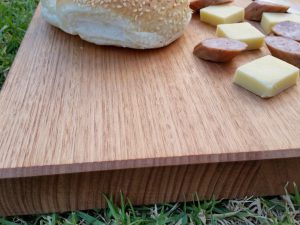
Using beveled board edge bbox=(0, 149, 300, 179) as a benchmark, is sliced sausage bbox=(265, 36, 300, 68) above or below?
above

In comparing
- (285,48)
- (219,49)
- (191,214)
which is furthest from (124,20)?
(191,214)

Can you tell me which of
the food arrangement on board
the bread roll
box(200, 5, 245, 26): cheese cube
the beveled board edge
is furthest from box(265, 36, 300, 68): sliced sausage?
the beveled board edge

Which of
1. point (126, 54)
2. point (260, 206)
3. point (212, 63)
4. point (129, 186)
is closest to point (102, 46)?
point (126, 54)

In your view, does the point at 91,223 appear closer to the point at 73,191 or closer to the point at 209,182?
the point at 73,191

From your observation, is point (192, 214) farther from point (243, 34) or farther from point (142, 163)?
point (243, 34)

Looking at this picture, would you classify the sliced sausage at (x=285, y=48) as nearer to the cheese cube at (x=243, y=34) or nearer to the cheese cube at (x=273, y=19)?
the cheese cube at (x=243, y=34)

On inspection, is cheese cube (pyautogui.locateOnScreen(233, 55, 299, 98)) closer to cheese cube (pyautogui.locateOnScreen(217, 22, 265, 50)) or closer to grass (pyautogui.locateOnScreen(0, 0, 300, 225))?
cheese cube (pyautogui.locateOnScreen(217, 22, 265, 50))

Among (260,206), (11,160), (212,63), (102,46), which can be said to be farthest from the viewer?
(102,46)
